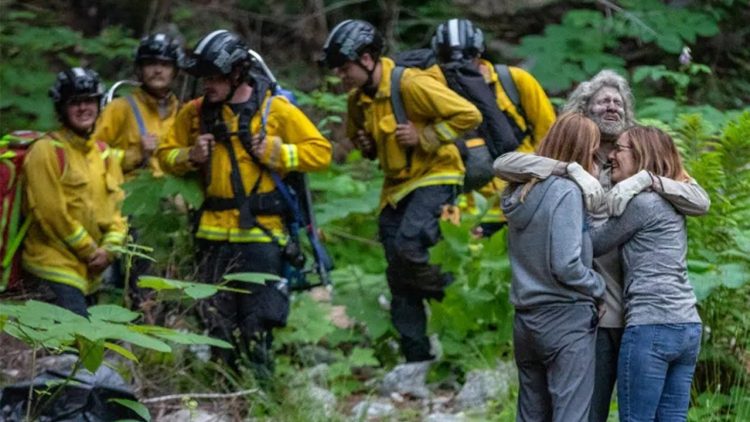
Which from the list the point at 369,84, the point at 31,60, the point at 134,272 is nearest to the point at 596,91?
the point at 369,84

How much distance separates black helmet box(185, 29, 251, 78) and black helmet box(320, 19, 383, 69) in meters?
0.61

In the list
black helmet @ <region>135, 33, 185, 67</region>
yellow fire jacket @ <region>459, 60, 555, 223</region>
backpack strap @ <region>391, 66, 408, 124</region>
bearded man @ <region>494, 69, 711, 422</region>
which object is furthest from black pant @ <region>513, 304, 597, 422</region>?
black helmet @ <region>135, 33, 185, 67</region>

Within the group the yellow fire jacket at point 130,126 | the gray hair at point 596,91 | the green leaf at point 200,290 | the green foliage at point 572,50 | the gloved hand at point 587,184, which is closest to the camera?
the green leaf at point 200,290

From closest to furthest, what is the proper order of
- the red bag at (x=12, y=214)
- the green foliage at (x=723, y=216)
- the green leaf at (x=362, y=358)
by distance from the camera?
the green foliage at (x=723, y=216), the red bag at (x=12, y=214), the green leaf at (x=362, y=358)

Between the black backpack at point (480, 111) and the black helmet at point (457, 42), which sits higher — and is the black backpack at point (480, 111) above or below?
below

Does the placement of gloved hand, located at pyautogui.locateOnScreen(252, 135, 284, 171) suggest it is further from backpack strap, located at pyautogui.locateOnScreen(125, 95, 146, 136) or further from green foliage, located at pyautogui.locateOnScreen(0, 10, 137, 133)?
green foliage, located at pyautogui.locateOnScreen(0, 10, 137, 133)

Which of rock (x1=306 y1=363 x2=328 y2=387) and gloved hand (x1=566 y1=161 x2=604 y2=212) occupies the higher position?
gloved hand (x1=566 y1=161 x2=604 y2=212)

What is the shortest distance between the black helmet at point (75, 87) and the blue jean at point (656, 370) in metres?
3.75

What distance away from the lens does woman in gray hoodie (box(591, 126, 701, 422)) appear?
5.86 meters

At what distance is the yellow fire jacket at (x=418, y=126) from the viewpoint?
27.7 ft

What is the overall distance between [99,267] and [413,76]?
2.23 m

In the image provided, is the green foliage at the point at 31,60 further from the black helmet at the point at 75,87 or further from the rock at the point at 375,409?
the rock at the point at 375,409

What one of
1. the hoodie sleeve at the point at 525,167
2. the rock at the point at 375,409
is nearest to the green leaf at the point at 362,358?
the rock at the point at 375,409

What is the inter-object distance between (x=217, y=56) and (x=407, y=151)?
1.43 meters
